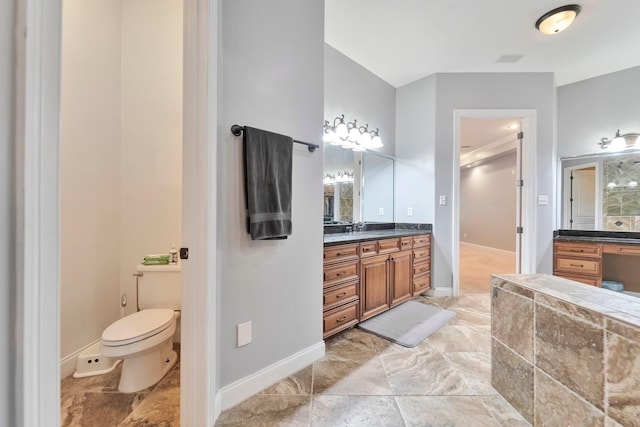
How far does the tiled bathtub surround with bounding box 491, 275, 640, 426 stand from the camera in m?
0.92

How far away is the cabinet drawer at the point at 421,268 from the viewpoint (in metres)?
2.97

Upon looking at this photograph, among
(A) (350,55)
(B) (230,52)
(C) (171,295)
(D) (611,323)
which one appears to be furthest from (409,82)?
(C) (171,295)

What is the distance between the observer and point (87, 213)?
184 centimetres

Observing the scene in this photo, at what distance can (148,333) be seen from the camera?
1507mm

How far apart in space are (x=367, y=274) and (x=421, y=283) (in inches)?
44.8

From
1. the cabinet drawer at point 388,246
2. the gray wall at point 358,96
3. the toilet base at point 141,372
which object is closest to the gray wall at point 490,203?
the gray wall at point 358,96

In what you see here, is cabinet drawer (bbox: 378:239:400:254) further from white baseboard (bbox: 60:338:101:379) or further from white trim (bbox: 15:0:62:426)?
white baseboard (bbox: 60:338:101:379)

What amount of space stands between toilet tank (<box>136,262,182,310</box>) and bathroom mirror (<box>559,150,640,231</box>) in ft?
14.8

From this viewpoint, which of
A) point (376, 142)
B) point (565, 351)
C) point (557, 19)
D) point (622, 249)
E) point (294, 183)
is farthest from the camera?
point (376, 142)

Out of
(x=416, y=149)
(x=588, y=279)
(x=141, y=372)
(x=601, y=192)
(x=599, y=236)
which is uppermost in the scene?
(x=416, y=149)

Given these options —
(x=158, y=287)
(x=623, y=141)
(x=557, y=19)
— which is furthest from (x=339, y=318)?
(x=623, y=141)

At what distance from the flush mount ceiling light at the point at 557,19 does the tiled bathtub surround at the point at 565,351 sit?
2336 mm

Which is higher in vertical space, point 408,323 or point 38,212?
point 38,212

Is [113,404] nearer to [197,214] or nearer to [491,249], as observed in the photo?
[197,214]
